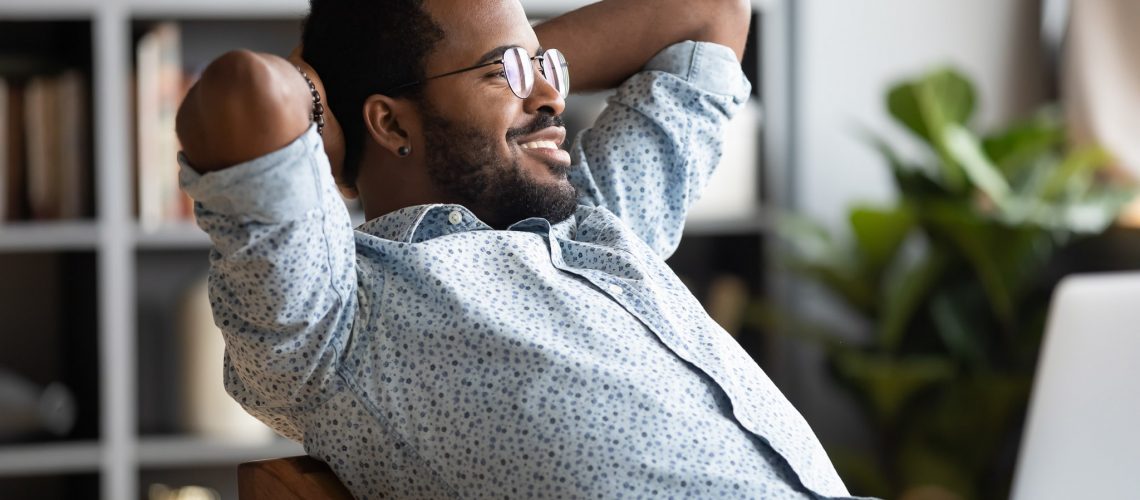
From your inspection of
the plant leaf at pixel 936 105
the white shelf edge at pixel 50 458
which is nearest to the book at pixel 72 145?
the white shelf edge at pixel 50 458

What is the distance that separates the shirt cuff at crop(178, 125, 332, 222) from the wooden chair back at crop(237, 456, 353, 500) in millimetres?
221

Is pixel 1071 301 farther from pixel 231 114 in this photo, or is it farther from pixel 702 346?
pixel 231 114

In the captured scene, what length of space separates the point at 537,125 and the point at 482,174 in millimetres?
69

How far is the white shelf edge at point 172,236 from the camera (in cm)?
264

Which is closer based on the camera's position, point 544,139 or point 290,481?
point 290,481

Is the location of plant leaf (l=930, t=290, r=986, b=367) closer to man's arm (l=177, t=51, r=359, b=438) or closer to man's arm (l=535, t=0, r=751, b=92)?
man's arm (l=535, t=0, r=751, b=92)

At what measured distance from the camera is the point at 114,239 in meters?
2.61

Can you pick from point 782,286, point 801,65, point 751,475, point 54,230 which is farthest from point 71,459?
point 751,475

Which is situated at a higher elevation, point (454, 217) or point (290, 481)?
point (454, 217)

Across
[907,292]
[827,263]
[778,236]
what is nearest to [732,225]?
[778,236]

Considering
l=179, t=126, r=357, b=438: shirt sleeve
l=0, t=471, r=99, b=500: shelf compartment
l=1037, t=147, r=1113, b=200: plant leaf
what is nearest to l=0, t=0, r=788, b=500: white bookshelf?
l=0, t=471, r=99, b=500: shelf compartment

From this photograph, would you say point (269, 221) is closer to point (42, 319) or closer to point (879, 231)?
point (879, 231)

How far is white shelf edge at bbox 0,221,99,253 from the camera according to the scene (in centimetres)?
260

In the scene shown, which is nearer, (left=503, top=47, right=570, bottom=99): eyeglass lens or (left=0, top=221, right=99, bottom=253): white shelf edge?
(left=503, top=47, right=570, bottom=99): eyeglass lens
